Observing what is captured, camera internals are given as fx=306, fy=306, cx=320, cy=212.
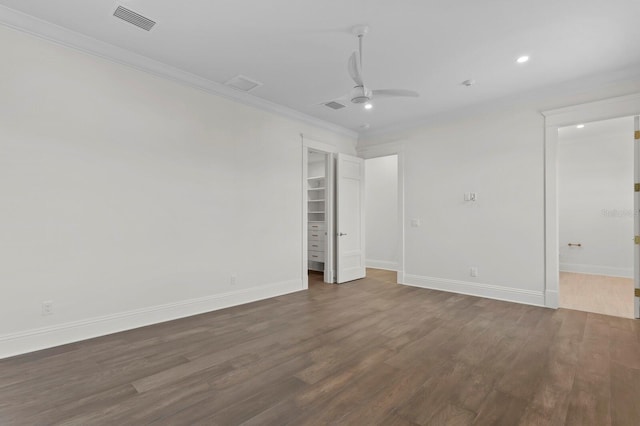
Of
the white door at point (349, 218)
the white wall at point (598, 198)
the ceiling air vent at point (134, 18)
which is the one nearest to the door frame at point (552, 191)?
the white door at point (349, 218)

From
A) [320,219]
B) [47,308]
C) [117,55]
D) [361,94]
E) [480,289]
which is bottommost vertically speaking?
[480,289]

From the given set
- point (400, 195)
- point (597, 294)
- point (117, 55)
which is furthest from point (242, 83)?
point (597, 294)

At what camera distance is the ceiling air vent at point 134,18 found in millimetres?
2695

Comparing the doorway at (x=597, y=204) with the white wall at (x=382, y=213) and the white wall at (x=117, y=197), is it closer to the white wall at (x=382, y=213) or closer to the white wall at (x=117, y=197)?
the white wall at (x=382, y=213)

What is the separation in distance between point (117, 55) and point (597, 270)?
9.51 metres

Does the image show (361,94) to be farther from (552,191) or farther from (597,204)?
(597,204)

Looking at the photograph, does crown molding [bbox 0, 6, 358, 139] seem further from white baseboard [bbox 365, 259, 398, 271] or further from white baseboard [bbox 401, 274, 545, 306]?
white baseboard [bbox 365, 259, 398, 271]

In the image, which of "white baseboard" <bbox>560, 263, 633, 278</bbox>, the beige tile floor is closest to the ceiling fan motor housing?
the beige tile floor

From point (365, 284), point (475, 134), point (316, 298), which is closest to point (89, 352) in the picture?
point (316, 298)

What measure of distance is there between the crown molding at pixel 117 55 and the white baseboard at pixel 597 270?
7.36m

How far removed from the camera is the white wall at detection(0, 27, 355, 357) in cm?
281

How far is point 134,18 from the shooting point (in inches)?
110

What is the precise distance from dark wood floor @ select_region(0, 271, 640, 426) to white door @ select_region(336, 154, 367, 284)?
208 cm

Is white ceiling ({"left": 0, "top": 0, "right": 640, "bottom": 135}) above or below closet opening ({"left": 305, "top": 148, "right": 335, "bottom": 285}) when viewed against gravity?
above
